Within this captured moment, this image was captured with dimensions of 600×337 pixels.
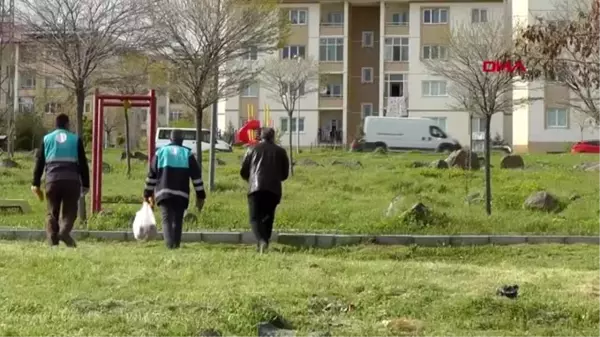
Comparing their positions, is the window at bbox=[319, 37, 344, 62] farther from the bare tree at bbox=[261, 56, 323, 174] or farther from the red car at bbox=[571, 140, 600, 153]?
the red car at bbox=[571, 140, 600, 153]

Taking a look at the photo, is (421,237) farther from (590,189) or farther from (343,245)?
(590,189)

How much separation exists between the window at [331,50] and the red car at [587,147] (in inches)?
784

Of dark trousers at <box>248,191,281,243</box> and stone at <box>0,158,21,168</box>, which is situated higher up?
stone at <box>0,158,21,168</box>

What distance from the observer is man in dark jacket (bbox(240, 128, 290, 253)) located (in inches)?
467

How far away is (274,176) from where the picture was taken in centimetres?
1191

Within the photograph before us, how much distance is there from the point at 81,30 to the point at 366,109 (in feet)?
167

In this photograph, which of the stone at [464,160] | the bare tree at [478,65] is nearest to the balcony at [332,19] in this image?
the bare tree at [478,65]

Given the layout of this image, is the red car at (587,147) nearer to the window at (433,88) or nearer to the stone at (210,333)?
the window at (433,88)

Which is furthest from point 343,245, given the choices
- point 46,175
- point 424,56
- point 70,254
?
point 424,56

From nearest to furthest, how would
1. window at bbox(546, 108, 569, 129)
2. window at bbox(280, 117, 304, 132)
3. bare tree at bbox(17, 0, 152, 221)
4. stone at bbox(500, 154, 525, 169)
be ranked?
bare tree at bbox(17, 0, 152, 221), stone at bbox(500, 154, 525, 169), window at bbox(546, 108, 569, 129), window at bbox(280, 117, 304, 132)

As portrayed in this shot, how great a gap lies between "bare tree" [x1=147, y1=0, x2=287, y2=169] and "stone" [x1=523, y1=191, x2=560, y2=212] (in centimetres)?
725

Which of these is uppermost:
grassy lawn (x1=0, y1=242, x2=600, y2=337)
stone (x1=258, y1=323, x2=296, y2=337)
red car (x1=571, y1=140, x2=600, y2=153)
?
red car (x1=571, y1=140, x2=600, y2=153)

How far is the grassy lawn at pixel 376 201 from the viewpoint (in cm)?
1623

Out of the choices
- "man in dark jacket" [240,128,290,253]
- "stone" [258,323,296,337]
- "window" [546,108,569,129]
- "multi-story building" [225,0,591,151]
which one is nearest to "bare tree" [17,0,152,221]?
"man in dark jacket" [240,128,290,253]
